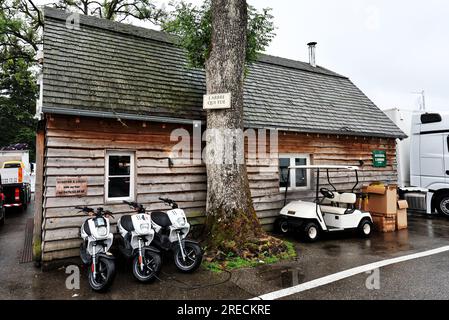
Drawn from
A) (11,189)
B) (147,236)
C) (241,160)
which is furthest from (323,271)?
(11,189)

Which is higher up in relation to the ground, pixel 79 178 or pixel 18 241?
pixel 79 178

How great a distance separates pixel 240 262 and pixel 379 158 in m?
7.90

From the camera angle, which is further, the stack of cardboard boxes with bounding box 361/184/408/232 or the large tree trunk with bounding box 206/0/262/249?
the stack of cardboard boxes with bounding box 361/184/408/232

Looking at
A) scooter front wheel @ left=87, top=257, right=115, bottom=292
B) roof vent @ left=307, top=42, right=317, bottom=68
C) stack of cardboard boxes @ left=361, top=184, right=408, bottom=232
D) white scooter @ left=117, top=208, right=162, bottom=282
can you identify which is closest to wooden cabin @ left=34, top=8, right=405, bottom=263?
stack of cardboard boxes @ left=361, top=184, right=408, bottom=232

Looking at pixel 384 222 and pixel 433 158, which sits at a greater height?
pixel 433 158

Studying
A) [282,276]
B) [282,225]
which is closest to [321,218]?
[282,225]

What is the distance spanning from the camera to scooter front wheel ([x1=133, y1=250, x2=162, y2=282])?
4.76 m

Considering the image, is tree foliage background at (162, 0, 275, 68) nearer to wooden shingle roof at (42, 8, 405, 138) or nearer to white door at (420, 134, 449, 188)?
wooden shingle roof at (42, 8, 405, 138)

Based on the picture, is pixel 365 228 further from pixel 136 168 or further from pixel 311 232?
pixel 136 168

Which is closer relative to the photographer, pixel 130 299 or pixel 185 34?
pixel 130 299

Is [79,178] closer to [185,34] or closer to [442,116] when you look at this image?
[185,34]

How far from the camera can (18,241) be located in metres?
7.74

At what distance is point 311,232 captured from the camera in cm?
736
